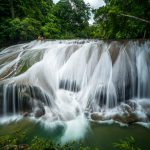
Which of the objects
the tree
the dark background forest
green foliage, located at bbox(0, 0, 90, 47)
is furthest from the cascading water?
the tree

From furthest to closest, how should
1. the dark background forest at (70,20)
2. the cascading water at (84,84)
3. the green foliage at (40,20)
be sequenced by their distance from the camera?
the green foliage at (40,20) < the cascading water at (84,84) < the dark background forest at (70,20)

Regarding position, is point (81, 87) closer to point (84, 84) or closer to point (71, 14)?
point (84, 84)

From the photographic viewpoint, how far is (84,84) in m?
10.8

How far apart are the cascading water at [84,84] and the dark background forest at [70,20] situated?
1347 mm

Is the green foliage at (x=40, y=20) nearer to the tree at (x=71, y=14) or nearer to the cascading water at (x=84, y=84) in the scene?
the tree at (x=71, y=14)

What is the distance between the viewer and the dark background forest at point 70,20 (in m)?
8.83

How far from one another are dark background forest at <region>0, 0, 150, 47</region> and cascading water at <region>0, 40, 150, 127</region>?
1.35 m

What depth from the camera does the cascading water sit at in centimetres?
946

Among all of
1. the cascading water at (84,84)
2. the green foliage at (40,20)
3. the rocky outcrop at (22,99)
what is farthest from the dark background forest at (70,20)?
the rocky outcrop at (22,99)

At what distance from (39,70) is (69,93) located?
2.10 m

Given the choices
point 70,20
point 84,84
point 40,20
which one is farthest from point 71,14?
point 84,84

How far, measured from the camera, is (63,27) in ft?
98.3

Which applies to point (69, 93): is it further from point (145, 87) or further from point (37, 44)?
point (37, 44)

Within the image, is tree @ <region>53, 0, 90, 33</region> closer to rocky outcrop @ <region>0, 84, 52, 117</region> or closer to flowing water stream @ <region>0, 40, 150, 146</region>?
flowing water stream @ <region>0, 40, 150, 146</region>
